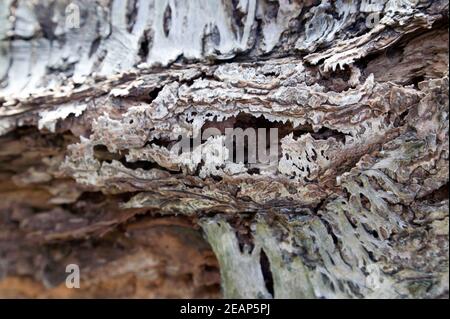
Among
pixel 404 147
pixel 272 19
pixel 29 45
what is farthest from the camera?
pixel 29 45

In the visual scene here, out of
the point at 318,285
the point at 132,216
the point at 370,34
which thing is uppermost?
the point at 370,34

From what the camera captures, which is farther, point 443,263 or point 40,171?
point 40,171

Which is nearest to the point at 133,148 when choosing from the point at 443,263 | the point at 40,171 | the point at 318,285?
the point at 40,171

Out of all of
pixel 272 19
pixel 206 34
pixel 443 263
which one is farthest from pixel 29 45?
pixel 443 263

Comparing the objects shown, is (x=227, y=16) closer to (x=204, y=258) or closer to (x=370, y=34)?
(x=370, y=34)

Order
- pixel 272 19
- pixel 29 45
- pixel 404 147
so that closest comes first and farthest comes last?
pixel 404 147, pixel 272 19, pixel 29 45

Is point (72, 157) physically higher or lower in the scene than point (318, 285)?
higher
